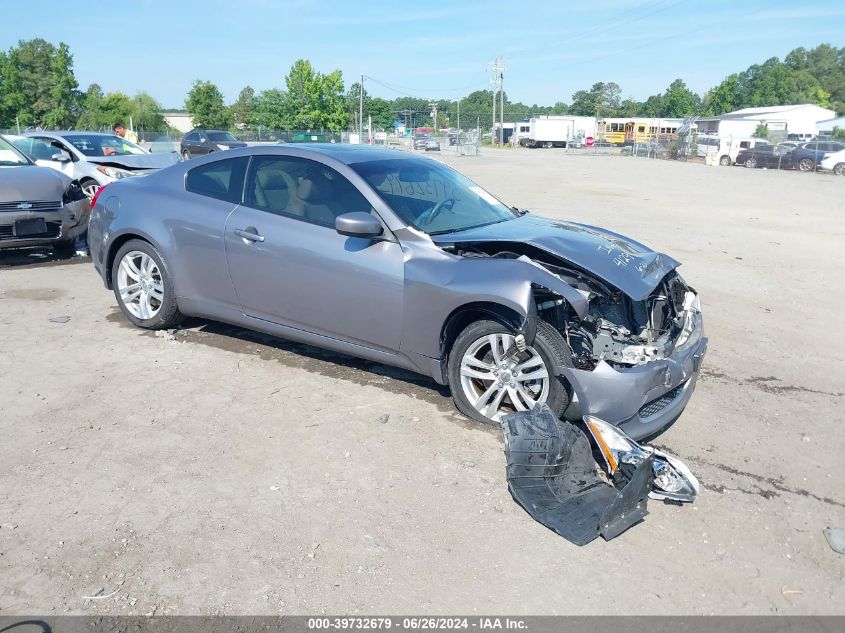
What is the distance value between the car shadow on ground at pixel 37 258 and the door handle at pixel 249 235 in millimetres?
5396

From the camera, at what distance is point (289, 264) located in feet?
16.3

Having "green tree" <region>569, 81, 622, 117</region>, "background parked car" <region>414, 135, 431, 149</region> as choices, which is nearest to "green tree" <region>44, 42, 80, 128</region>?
"background parked car" <region>414, 135, 431, 149</region>

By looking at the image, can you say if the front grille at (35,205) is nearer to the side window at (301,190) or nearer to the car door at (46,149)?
the car door at (46,149)

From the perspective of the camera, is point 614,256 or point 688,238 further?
point 688,238

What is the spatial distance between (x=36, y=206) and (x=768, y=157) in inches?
1465

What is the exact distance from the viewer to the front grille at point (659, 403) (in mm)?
3976

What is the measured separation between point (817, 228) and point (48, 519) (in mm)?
14433

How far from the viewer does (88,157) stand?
488 inches

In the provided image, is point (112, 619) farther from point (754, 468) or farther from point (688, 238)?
point (688, 238)

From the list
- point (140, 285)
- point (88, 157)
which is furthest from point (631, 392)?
point (88, 157)

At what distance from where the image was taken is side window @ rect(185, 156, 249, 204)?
5.40 meters

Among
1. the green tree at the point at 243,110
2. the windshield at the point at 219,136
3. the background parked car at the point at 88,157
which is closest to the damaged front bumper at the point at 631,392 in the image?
the background parked car at the point at 88,157

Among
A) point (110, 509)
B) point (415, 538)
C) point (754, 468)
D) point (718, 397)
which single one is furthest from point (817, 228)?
point (110, 509)

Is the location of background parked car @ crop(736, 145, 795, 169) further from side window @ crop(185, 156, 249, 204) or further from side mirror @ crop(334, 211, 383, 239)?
side mirror @ crop(334, 211, 383, 239)
